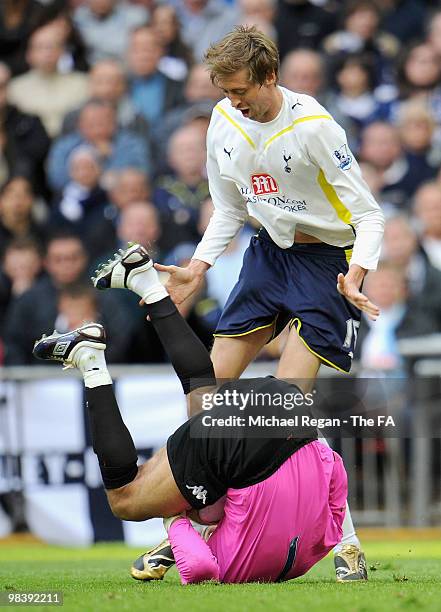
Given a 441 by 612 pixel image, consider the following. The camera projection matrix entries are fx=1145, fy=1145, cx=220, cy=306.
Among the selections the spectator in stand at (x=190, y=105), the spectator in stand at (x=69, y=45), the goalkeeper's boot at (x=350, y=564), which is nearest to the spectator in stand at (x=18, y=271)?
the spectator in stand at (x=190, y=105)

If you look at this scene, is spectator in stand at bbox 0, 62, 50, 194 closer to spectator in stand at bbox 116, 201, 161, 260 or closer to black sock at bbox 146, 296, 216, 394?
spectator in stand at bbox 116, 201, 161, 260

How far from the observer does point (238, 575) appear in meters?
5.57

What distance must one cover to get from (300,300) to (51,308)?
5195 millimetres

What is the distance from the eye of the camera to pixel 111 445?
5516 millimetres

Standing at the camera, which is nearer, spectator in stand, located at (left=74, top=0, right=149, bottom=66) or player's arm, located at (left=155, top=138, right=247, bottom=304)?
player's arm, located at (left=155, top=138, right=247, bottom=304)

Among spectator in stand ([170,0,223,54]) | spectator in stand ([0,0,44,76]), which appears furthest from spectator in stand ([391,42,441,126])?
spectator in stand ([0,0,44,76])

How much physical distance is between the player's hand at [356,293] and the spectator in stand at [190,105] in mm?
6930

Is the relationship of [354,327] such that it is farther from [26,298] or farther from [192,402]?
[26,298]

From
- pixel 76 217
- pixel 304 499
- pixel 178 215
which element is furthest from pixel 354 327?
pixel 76 217

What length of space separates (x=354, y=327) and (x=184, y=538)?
171 cm

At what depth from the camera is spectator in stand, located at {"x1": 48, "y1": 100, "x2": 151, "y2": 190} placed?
41.8 ft

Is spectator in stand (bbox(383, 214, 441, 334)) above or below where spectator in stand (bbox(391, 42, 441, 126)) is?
below

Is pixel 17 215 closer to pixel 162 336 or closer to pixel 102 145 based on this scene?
pixel 102 145

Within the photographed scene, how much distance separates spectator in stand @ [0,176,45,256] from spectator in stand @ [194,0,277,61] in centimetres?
260
